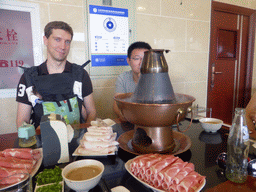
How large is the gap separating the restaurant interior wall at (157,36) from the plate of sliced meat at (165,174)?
5.80 feet

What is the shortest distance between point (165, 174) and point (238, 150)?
12.7 inches

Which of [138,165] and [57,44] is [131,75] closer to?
[57,44]

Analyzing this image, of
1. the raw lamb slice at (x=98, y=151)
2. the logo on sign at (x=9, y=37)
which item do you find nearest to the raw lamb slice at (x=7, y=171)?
the raw lamb slice at (x=98, y=151)

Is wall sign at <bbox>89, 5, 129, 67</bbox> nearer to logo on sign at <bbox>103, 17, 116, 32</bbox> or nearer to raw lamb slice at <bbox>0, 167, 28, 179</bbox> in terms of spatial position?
logo on sign at <bbox>103, 17, 116, 32</bbox>

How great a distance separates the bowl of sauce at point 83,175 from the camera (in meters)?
0.58

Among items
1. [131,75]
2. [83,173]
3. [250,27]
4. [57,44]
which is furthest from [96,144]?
[250,27]

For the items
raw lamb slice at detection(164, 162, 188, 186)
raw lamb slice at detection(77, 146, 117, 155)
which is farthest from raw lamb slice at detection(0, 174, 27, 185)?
raw lamb slice at detection(164, 162, 188, 186)

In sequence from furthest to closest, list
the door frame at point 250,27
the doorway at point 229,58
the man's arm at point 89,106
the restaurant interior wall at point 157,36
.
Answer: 1. the doorway at point 229,58
2. the door frame at point 250,27
3. the restaurant interior wall at point 157,36
4. the man's arm at point 89,106

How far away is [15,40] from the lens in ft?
6.23

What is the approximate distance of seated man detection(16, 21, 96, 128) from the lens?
1521mm

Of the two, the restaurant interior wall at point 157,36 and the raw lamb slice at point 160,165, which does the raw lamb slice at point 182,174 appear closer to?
the raw lamb slice at point 160,165

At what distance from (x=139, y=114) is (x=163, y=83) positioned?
202 mm

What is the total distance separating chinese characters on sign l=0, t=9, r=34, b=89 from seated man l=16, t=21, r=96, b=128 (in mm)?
397

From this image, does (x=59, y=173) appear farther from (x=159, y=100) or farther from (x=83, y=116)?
(x=83, y=116)
